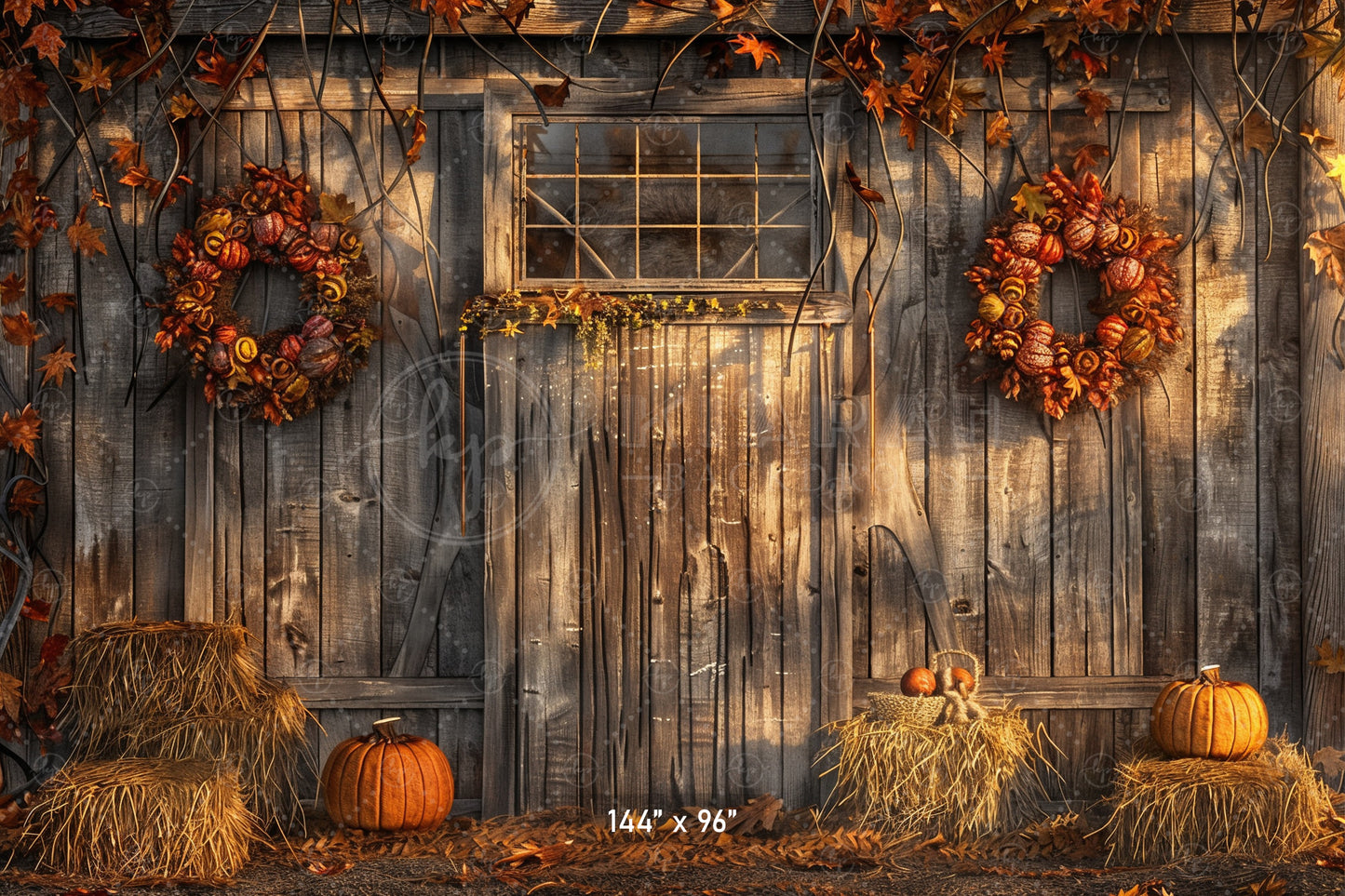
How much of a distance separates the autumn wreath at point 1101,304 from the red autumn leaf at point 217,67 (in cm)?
291

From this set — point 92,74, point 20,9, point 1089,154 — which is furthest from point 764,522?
point 20,9

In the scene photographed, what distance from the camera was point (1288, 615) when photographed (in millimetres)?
4199

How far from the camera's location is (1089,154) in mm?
4141

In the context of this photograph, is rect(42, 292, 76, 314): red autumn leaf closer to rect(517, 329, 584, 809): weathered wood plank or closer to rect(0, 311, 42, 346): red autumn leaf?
rect(0, 311, 42, 346): red autumn leaf

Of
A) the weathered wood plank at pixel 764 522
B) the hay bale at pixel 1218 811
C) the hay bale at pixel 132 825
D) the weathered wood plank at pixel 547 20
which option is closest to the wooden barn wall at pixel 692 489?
the weathered wood plank at pixel 764 522

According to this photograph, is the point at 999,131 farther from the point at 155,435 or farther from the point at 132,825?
the point at 132,825

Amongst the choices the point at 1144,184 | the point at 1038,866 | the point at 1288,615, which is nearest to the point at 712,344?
the point at 1144,184

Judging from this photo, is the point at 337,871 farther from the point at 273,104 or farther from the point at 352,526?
the point at 273,104

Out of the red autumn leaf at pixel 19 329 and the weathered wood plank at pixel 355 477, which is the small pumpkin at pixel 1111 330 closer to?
the weathered wood plank at pixel 355 477

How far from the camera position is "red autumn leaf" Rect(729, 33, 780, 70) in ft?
13.0

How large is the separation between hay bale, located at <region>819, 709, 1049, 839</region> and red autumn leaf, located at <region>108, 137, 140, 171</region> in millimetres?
3454

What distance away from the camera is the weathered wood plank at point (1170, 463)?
4.20m

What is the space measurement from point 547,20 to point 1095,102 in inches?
84.2

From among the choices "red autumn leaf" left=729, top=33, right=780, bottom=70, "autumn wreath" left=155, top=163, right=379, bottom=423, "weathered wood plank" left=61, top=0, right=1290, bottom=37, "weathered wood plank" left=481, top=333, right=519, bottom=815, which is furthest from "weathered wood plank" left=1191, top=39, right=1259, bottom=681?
"autumn wreath" left=155, top=163, right=379, bottom=423
